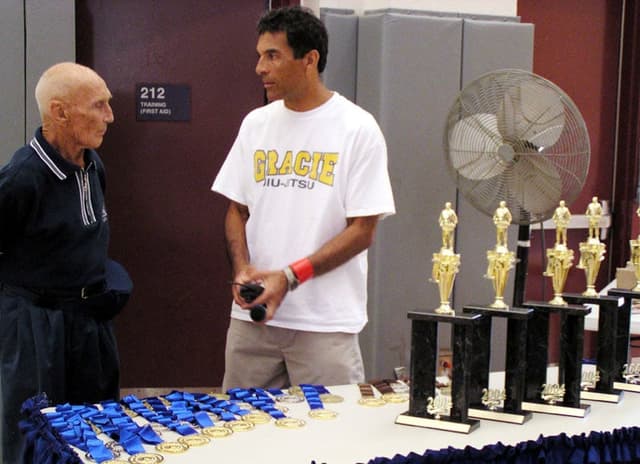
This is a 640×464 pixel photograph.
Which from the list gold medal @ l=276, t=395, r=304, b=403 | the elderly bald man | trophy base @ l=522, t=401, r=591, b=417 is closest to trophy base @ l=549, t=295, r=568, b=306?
trophy base @ l=522, t=401, r=591, b=417

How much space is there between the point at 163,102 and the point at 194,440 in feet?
9.40

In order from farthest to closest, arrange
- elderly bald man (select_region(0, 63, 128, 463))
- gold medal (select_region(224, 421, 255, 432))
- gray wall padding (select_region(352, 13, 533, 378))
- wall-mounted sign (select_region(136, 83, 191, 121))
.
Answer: wall-mounted sign (select_region(136, 83, 191, 121))
gray wall padding (select_region(352, 13, 533, 378))
elderly bald man (select_region(0, 63, 128, 463))
gold medal (select_region(224, 421, 255, 432))

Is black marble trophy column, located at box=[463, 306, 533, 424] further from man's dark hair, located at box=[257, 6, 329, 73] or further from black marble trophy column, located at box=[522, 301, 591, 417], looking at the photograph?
man's dark hair, located at box=[257, 6, 329, 73]

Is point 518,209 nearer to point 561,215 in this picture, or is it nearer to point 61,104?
point 561,215

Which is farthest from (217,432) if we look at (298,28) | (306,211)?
(298,28)

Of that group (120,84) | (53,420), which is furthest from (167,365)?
(53,420)

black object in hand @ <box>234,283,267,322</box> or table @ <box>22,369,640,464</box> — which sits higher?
black object in hand @ <box>234,283,267,322</box>

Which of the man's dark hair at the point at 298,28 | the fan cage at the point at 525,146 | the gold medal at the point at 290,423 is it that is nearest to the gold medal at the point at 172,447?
the gold medal at the point at 290,423

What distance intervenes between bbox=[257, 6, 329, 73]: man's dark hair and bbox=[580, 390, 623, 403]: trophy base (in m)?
1.41

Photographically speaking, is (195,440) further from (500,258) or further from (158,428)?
(500,258)

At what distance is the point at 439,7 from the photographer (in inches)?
177

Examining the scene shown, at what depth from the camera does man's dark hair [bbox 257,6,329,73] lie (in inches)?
121

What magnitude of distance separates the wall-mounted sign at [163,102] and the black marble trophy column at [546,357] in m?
2.72

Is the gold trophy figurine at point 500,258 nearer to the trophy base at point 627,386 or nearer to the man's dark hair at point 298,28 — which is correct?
the trophy base at point 627,386
